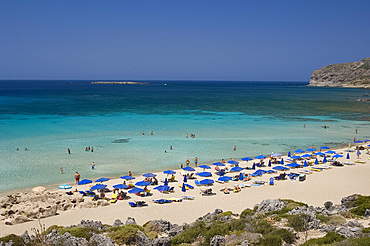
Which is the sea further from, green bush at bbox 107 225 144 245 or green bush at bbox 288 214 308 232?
green bush at bbox 288 214 308 232

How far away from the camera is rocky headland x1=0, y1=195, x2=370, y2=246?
440 inches

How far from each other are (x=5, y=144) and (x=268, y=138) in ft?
116

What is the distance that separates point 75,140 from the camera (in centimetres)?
4069

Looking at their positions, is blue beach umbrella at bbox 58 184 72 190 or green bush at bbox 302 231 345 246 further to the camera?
blue beach umbrella at bbox 58 184 72 190

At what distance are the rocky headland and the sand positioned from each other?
3.80 metres

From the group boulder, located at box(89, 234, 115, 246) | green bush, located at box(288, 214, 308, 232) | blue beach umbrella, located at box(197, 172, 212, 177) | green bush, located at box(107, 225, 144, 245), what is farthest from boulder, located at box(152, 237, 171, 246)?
blue beach umbrella, located at box(197, 172, 212, 177)

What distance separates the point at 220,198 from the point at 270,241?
1106cm

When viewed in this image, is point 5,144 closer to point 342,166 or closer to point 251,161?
point 251,161

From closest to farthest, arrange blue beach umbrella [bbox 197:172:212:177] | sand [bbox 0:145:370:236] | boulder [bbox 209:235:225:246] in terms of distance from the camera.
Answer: boulder [bbox 209:235:225:246] < sand [bbox 0:145:370:236] < blue beach umbrella [bbox 197:172:212:177]

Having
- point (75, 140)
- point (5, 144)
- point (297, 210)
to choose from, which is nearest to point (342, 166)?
point (297, 210)

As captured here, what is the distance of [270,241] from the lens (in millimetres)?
11047

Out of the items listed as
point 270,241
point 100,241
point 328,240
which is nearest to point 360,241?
point 328,240

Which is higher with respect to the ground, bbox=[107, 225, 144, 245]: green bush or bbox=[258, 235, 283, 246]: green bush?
bbox=[258, 235, 283, 246]: green bush

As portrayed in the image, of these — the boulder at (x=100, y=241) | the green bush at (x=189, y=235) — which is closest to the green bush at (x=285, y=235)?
the green bush at (x=189, y=235)
